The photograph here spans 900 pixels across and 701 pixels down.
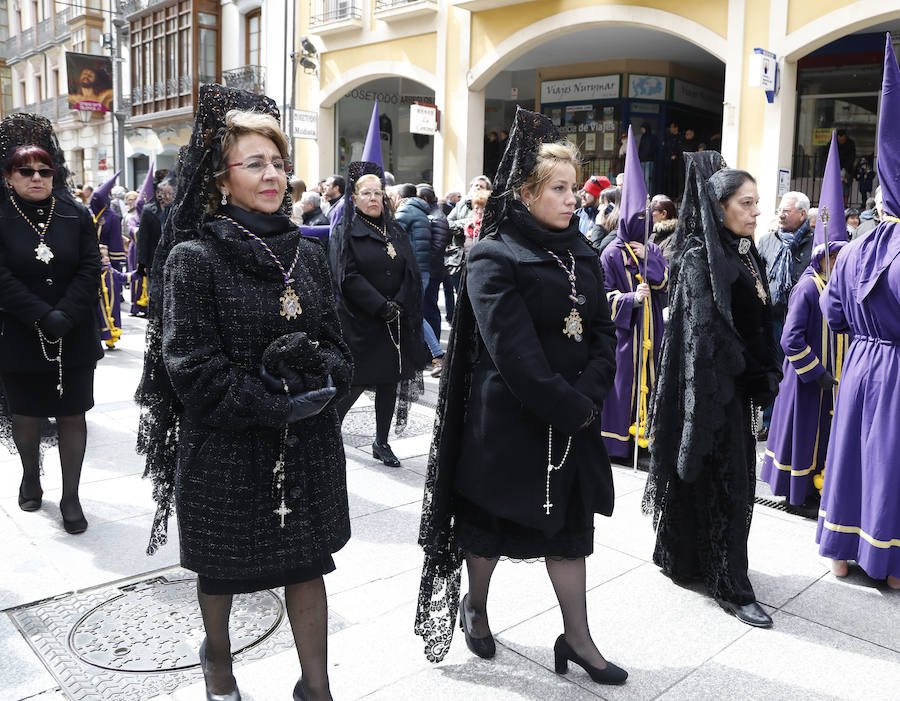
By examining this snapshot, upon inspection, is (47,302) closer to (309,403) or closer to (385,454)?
(385,454)

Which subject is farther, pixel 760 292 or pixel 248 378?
pixel 760 292

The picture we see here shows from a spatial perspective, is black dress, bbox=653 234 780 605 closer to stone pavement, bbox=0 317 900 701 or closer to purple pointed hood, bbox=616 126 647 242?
stone pavement, bbox=0 317 900 701

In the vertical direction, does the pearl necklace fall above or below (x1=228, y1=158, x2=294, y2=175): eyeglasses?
below

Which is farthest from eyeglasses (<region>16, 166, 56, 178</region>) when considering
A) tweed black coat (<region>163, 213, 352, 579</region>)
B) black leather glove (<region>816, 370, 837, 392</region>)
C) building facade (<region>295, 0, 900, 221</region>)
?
building facade (<region>295, 0, 900, 221</region>)

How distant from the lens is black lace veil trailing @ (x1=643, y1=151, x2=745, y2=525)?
3674 mm

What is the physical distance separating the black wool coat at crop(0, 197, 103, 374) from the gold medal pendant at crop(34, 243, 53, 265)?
2 centimetres

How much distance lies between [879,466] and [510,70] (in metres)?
17.6

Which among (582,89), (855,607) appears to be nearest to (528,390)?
(855,607)

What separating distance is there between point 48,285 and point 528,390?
3.07 m

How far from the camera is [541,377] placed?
9.22 ft

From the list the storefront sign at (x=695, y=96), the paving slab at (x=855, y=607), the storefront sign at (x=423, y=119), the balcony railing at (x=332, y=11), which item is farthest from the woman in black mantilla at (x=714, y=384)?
the balcony railing at (x=332, y=11)

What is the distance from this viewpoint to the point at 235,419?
96.7 inches

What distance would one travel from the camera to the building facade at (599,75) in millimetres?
12523

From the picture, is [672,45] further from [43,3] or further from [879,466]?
[43,3]
